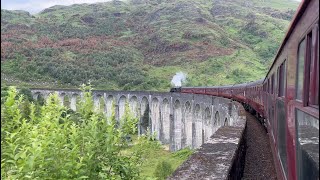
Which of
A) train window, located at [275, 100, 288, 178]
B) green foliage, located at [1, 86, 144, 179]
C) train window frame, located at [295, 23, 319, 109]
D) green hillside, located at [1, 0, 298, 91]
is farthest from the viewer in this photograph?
green hillside, located at [1, 0, 298, 91]

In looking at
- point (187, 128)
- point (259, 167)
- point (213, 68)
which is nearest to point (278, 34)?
point (213, 68)

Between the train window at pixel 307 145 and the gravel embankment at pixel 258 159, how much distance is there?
4465 millimetres

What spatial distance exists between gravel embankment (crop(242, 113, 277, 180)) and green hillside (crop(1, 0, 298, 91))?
61.7 metres

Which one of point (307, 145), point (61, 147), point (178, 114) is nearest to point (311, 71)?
point (307, 145)

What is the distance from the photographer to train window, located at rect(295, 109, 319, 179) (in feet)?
7.51

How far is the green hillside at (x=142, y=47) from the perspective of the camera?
80812 millimetres

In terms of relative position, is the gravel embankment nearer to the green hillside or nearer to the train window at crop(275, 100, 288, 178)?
the train window at crop(275, 100, 288, 178)

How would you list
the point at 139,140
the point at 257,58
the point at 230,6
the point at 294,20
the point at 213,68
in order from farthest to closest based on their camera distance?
1. the point at 230,6
2. the point at 257,58
3. the point at 213,68
4. the point at 139,140
5. the point at 294,20

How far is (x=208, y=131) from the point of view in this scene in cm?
2955

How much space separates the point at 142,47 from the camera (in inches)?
4380

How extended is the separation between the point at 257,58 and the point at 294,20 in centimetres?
9061

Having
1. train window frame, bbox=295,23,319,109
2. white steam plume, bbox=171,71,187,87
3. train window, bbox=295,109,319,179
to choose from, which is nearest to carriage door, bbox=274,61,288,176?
train window, bbox=295,109,319,179

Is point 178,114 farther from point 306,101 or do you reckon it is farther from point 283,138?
point 306,101

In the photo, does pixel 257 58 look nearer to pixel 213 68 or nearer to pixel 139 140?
pixel 213 68
